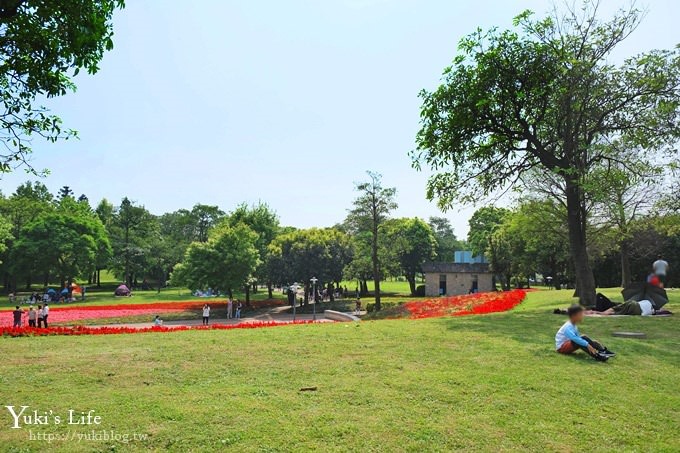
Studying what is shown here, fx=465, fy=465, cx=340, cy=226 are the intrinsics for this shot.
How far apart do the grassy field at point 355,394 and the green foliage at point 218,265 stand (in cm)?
2734

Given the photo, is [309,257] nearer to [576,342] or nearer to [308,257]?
[308,257]

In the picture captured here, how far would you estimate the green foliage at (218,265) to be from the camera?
38.8m

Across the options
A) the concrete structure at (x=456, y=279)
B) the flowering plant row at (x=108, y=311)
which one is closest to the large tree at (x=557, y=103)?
the flowering plant row at (x=108, y=311)

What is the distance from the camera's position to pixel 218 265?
3875cm

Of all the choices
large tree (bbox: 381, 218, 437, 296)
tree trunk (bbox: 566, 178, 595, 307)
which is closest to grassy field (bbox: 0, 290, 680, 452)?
tree trunk (bbox: 566, 178, 595, 307)

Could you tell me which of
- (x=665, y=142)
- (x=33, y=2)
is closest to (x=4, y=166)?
(x=33, y=2)

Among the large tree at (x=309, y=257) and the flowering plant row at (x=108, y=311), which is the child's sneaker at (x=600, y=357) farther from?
the large tree at (x=309, y=257)

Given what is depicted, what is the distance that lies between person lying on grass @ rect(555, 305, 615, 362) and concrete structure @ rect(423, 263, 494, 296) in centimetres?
4689

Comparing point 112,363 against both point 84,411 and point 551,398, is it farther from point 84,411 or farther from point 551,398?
point 551,398

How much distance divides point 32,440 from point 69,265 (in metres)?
55.8

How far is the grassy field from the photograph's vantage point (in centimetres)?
553

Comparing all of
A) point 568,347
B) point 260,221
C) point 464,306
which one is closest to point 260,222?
point 260,221

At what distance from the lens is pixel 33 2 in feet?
25.6

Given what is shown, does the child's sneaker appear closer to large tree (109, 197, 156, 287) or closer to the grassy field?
the grassy field
